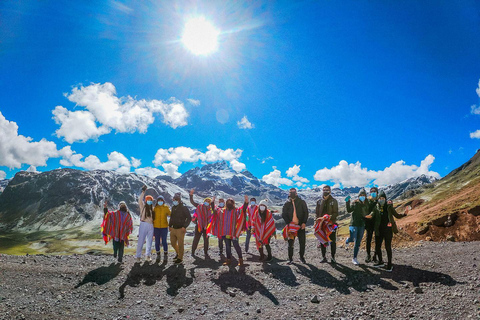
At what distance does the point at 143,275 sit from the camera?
11.3 metres

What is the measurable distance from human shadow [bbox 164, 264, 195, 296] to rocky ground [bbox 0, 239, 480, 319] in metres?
0.04

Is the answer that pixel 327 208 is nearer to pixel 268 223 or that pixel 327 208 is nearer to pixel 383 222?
pixel 383 222

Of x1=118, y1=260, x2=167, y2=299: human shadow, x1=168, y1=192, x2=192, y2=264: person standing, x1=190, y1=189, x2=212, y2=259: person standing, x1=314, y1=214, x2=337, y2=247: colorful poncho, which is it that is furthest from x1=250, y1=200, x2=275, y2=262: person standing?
x1=118, y1=260, x2=167, y2=299: human shadow

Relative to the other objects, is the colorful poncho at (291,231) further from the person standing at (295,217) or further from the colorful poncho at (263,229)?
the colorful poncho at (263,229)

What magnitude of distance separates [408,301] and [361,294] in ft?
4.48

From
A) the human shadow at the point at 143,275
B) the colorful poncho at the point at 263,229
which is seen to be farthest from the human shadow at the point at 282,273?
the human shadow at the point at 143,275

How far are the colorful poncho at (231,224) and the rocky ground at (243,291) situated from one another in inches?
62.5

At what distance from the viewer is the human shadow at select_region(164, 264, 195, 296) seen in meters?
9.86

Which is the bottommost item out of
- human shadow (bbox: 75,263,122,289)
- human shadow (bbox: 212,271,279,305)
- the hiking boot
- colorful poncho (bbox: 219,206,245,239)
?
the hiking boot

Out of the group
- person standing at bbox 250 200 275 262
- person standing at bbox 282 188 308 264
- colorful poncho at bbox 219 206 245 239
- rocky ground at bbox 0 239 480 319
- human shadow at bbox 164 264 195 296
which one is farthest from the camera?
person standing at bbox 250 200 275 262

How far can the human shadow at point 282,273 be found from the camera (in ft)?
34.0

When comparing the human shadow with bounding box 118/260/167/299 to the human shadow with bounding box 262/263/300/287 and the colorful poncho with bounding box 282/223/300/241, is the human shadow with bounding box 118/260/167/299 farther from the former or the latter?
the colorful poncho with bounding box 282/223/300/241

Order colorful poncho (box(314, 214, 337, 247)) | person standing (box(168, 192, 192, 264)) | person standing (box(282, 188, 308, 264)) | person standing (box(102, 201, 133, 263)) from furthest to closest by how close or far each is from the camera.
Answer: person standing (box(102, 201, 133, 263)) < person standing (box(168, 192, 192, 264)) < person standing (box(282, 188, 308, 264)) < colorful poncho (box(314, 214, 337, 247))

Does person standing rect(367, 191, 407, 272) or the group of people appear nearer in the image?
person standing rect(367, 191, 407, 272)
